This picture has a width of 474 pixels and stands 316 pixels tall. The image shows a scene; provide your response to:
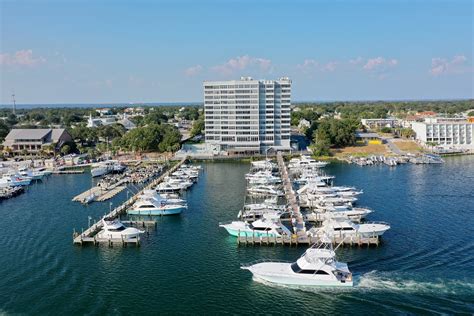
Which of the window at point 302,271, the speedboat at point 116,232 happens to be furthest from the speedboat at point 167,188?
the window at point 302,271

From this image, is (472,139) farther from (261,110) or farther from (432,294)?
(432,294)

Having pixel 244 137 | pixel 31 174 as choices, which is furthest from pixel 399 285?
pixel 244 137

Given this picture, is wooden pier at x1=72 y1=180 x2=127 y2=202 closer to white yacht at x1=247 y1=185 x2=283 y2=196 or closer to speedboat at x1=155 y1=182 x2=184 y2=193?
speedboat at x1=155 y1=182 x2=184 y2=193

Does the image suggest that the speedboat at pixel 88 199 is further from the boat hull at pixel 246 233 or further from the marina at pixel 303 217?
the boat hull at pixel 246 233

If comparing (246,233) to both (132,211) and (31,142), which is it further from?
(31,142)

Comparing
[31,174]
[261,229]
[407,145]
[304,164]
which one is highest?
[407,145]

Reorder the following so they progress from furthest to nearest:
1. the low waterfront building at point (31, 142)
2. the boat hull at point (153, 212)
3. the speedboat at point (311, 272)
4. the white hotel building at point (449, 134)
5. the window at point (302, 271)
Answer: the white hotel building at point (449, 134) < the low waterfront building at point (31, 142) < the boat hull at point (153, 212) < the window at point (302, 271) < the speedboat at point (311, 272)
